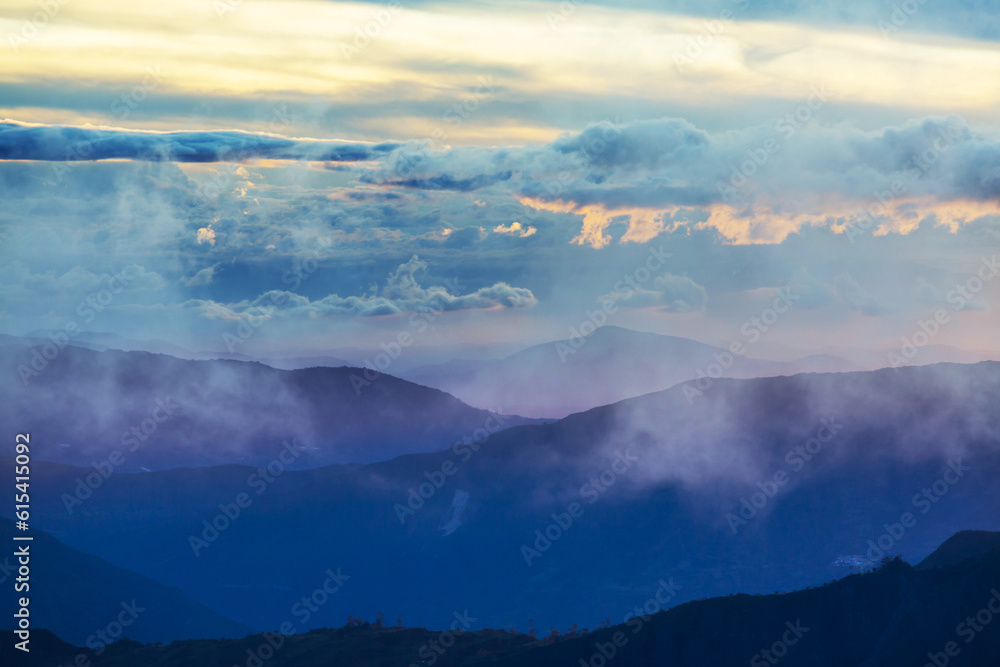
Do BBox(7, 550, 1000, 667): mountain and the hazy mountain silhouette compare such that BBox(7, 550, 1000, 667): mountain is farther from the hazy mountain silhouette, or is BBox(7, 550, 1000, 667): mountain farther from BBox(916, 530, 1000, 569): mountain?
BBox(916, 530, 1000, 569): mountain

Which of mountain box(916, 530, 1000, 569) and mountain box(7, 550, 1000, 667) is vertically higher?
mountain box(916, 530, 1000, 569)

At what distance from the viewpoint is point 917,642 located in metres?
88.7

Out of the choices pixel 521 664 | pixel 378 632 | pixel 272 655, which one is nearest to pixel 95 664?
pixel 272 655

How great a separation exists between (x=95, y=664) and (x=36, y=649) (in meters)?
10.7

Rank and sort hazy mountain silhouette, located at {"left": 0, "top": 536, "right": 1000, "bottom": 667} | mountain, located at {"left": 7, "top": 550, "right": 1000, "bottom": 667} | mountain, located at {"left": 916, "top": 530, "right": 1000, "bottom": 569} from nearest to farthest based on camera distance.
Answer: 1. mountain, located at {"left": 7, "top": 550, "right": 1000, "bottom": 667}
2. hazy mountain silhouette, located at {"left": 0, "top": 536, "right": 1000, "bottom": 667}
3. mountain, located at {"left": 916, "top": 530, "right": 1000, "bottom": 569}

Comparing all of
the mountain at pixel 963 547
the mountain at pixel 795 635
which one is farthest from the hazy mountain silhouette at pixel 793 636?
the mountain at pixel 963 547

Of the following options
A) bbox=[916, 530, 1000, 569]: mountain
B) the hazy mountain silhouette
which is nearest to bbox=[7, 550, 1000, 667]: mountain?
the hazy mountain silhouette

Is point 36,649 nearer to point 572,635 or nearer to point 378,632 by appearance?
point 378,632

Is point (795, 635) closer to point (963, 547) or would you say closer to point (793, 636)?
point (793, 636)

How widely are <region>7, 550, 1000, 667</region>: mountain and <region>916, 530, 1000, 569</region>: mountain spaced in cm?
2050

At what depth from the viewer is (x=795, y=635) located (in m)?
96.8

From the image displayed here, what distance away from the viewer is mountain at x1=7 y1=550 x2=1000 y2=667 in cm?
8825

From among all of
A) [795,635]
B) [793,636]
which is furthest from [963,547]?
[793,636]

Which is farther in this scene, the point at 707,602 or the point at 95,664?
the point at 95,664
